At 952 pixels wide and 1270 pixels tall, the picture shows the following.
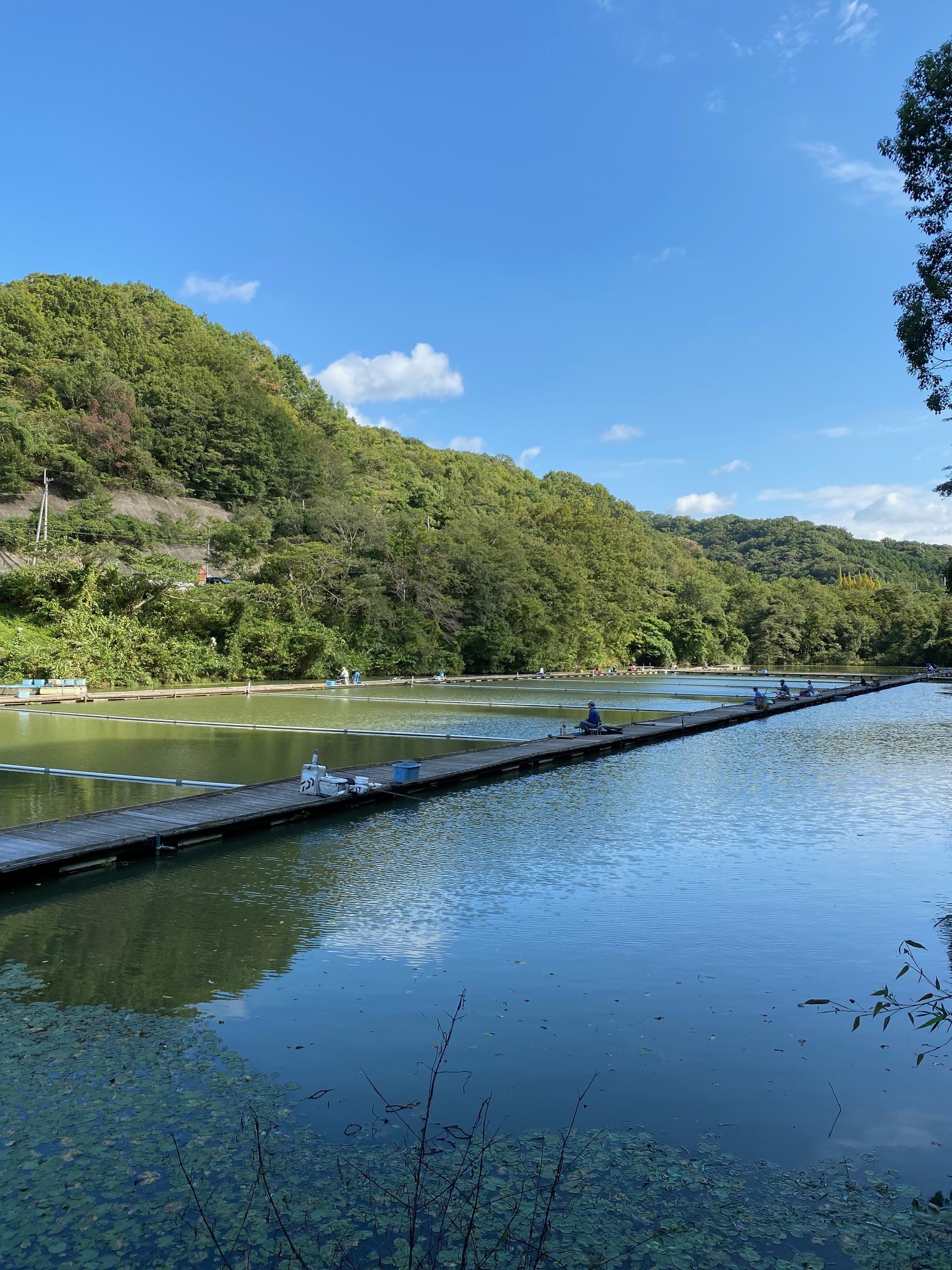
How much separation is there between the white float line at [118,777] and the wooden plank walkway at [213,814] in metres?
0.63

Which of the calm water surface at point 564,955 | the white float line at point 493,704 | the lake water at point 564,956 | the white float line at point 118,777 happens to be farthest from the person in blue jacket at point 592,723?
the white float line at point 118,777

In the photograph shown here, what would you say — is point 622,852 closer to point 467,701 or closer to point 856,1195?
point 856,1195

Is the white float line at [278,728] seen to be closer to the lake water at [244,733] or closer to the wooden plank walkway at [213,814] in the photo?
the lake water at [244,733]

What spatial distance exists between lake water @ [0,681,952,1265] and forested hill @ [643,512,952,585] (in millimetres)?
89033

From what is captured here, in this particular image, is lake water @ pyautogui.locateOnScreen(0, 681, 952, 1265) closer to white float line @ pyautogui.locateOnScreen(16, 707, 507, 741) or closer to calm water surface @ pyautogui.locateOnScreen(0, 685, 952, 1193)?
calm water surface @ pyautogui.locateOnScreen(0, 685, 952, 1193)

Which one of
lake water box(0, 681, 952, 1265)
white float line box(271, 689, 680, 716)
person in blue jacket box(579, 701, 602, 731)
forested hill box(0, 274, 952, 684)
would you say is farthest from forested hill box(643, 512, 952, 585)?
lake water box(0, 681, 952, 1265)

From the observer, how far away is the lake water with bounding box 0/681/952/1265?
4262 mm

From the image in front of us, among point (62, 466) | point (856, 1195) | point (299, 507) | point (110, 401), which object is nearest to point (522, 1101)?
point (856, 1195)

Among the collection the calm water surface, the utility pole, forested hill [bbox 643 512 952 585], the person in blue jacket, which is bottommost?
the calm water surface

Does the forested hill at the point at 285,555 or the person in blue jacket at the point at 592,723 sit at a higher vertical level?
the forested hill at the point at 285,555

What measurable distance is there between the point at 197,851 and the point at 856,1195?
690 centimetres

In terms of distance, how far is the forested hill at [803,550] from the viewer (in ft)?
330

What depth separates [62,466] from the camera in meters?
47.0

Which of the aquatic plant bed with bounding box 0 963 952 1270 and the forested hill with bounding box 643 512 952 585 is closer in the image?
the aquatic plant bed with bounding box 0 963 952 1270
